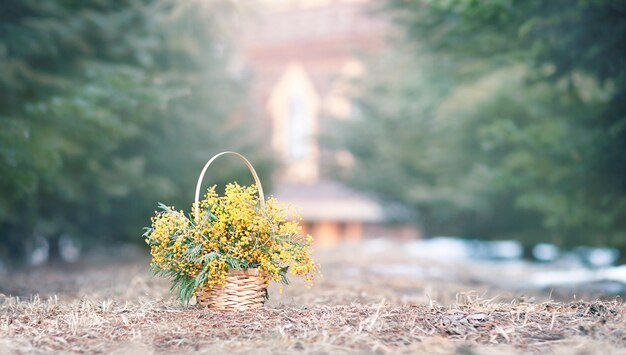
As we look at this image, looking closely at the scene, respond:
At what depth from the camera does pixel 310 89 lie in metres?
29.6

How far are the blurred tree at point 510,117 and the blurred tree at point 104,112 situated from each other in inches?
148

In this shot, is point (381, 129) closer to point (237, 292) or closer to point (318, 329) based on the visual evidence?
point (237, 292)

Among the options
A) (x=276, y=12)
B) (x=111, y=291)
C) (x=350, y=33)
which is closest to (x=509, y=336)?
(x=111, y=291)

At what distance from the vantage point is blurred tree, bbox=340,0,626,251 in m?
8.63

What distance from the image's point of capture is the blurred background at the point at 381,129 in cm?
900

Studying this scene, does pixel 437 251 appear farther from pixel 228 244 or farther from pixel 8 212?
pixel 228 244

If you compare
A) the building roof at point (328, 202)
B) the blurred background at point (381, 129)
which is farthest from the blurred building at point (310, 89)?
the blurred background at point (381, 129)

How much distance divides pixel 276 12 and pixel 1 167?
23.0 metres

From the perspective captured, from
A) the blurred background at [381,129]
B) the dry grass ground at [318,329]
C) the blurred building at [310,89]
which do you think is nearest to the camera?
the dry grass ground at [318,329]

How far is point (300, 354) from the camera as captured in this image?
13.9ft

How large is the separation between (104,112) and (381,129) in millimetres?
12404

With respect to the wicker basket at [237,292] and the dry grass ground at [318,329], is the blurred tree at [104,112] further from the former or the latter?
the wicker basket at [237,292]

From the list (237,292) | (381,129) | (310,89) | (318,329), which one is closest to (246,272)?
(237,292)

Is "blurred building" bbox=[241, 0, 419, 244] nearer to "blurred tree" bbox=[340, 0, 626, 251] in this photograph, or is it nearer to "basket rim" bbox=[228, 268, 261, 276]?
"blurred tree" bbox=[340, 0, 626, 251]
